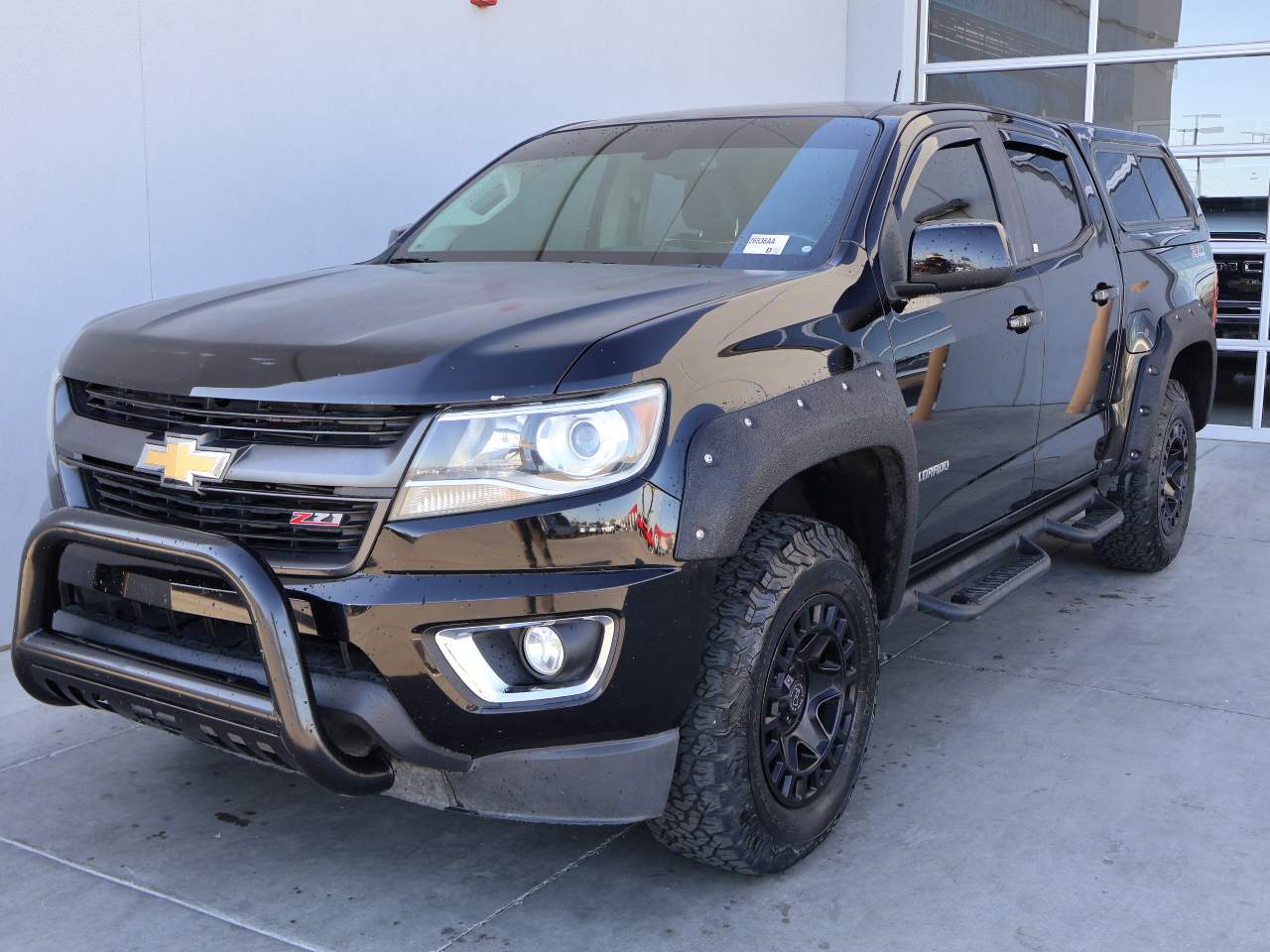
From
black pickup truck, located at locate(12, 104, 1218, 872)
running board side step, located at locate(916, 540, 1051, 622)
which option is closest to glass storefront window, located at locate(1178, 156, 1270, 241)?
running board side step, located at locate(916, 540, 1051, 622)

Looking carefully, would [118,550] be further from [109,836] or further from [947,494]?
[947,494]

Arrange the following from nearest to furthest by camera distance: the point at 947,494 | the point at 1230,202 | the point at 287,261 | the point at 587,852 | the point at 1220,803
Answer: the point at 587,852 < the point at 1220,803 < the point at 947,494 < the point at 287,261 < the point at 1230,202

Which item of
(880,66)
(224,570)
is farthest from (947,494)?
(880,66)

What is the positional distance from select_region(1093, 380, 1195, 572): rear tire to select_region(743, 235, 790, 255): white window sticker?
2.49 m

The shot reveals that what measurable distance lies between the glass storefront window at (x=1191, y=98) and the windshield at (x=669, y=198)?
20.9 ft

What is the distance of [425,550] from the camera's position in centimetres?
247

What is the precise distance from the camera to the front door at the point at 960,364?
3486 mm

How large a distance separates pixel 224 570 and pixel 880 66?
8.88 m

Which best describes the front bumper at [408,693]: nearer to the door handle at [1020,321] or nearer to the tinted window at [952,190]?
the tinted window at [952,190]

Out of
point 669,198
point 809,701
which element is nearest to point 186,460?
point 809,701

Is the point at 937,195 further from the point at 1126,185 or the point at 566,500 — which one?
the point at 1126,185

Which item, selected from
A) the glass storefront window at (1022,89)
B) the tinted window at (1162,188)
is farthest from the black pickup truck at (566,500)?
the glass storefront window at (1022,89)

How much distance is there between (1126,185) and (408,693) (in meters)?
4.14

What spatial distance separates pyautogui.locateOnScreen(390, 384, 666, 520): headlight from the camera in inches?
97.7
